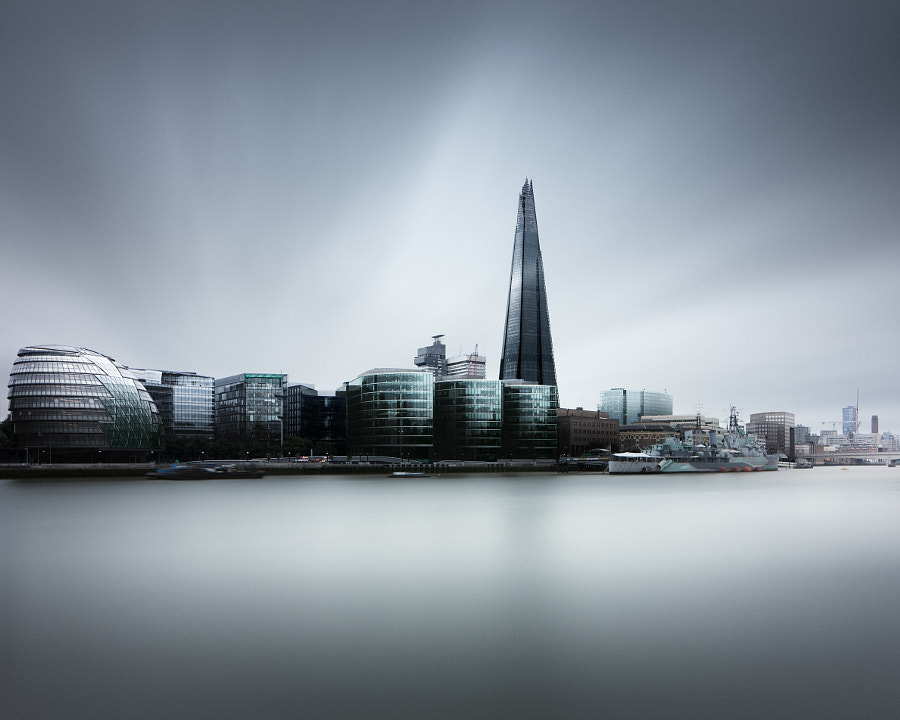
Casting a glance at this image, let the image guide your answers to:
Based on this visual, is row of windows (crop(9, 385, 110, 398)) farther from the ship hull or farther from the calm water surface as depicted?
the ship hull

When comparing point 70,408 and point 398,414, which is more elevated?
point 70,408

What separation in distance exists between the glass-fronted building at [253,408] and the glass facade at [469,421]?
50.4 metres

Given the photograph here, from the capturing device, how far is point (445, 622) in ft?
50.0

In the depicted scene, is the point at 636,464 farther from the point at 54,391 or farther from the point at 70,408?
the point at 54,391

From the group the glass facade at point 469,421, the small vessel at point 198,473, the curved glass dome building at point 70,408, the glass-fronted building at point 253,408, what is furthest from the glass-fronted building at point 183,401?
the small vessel at point 198,473

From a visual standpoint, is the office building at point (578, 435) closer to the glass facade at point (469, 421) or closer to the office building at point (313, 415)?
the glass facade at point (469, 421)

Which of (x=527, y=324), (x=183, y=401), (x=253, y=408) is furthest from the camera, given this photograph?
(x=527, y=324)

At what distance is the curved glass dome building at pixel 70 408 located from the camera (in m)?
101

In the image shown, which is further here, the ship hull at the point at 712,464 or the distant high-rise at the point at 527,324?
the distant high-rise at the point at 527,324

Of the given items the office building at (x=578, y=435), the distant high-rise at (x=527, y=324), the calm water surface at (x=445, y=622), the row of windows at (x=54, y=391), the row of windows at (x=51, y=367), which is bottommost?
the office building at (x=578, y=435)

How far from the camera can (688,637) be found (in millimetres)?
14008

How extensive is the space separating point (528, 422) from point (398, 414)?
31634 mm

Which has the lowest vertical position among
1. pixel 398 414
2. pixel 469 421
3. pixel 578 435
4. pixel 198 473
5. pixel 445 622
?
pixel 578 435

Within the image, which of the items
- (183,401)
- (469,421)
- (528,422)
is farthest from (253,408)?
(528,422)
